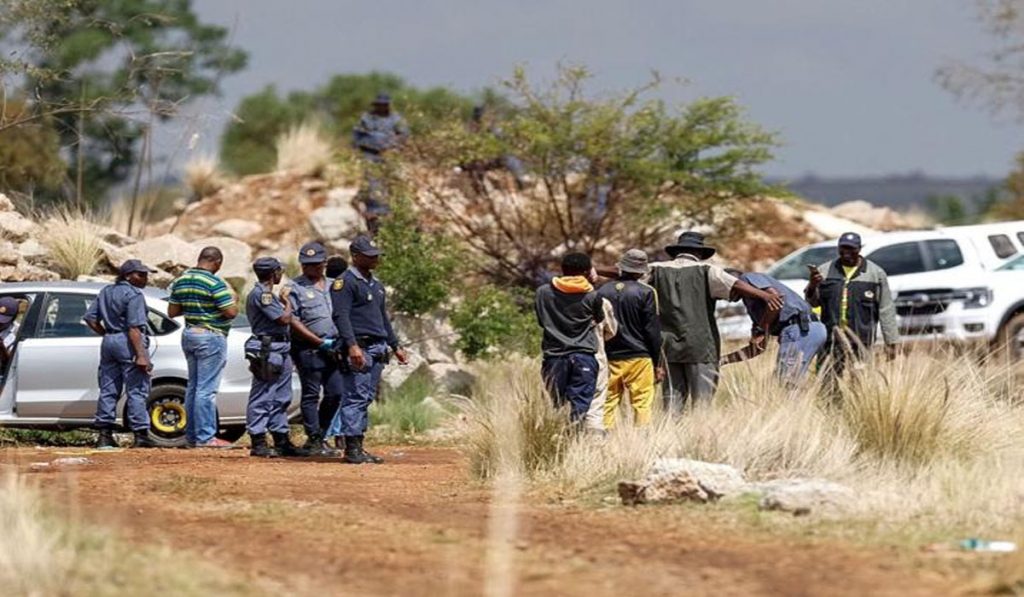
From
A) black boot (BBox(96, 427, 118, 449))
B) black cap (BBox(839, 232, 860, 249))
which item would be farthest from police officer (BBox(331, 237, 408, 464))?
black cap (BBox(839, 232, 860, 249))

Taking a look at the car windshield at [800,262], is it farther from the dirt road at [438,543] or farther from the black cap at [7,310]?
the dirt road at [438,543]

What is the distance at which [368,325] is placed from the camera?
14.6 metres

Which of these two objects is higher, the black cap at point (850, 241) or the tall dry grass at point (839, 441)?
the black cap at point (850, 241)

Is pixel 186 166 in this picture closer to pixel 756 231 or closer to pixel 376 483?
pixel 756 231

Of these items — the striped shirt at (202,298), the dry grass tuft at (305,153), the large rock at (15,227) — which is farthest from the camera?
the dry grass tuft at (305,153)

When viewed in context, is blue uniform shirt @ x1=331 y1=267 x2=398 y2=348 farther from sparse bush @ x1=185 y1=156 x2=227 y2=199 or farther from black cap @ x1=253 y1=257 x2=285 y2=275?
sparse bush @ x1=185 y1=156 x2=227 y2=199

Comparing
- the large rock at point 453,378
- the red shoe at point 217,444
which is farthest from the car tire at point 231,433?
the large rock at point 453,378

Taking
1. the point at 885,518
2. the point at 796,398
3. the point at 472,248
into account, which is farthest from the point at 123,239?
the point at 885,518

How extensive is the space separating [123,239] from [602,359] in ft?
33.5

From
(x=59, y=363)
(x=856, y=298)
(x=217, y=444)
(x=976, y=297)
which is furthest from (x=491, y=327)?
(x=856, y=298)

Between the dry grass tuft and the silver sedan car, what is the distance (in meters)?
13.9

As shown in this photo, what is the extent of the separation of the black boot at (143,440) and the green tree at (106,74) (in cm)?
538

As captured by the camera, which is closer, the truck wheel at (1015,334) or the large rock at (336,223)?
the truck wheel at (1015,334)

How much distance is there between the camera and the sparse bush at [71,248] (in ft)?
68.5
